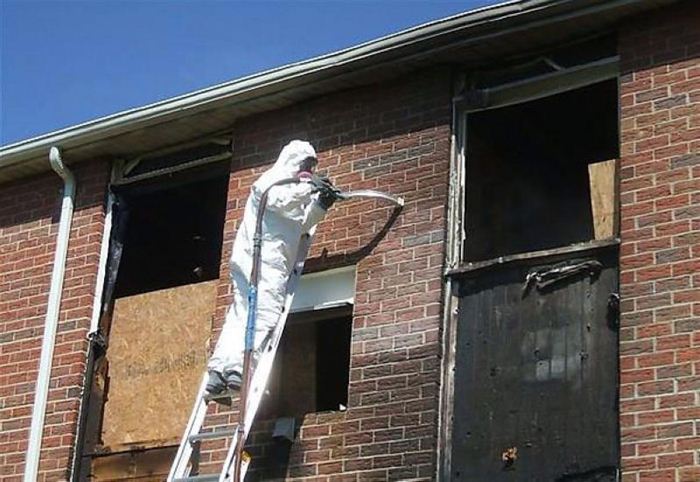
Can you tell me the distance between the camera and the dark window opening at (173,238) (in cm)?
1323

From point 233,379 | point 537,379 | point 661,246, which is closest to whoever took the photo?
point 661,246

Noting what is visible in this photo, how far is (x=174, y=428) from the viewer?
445 inches

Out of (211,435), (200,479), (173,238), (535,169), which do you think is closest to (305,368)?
(211,435)

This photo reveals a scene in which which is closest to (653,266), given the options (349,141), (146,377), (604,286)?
(604,286)

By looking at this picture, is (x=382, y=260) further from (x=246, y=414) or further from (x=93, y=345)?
(x=93, y=345)

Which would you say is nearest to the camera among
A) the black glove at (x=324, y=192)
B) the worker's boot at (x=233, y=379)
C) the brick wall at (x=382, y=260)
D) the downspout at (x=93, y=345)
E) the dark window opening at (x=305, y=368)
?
the worker's boot at (x=233, y=379)

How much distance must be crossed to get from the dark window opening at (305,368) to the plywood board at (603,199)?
1994 millimetres

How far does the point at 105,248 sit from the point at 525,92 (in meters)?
3.98

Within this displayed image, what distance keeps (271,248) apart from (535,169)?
2.34 metres

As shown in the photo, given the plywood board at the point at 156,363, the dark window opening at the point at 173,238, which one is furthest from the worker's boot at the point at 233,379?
the dark window opening at the point at 173,238

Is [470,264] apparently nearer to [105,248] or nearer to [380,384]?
[380,384]

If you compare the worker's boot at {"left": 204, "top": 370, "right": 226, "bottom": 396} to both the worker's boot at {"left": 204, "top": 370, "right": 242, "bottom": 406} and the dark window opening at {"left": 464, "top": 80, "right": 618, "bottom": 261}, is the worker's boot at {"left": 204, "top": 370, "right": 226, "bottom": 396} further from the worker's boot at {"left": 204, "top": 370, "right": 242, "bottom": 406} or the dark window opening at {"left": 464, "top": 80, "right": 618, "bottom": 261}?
the dark window opening at {"left": 464, "top": 80, "right": 618, "bottom": 261}

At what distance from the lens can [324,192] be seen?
1020 cm

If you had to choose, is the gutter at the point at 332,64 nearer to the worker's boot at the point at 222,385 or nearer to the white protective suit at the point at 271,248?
the white protective suit at the point at 271,248
